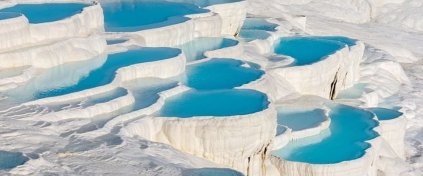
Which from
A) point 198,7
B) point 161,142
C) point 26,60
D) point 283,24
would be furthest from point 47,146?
point 283,24

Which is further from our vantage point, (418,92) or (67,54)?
(418,92)

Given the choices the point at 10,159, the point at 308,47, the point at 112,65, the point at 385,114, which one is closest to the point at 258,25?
the point at 308,47

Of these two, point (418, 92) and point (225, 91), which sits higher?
point (225, 91)

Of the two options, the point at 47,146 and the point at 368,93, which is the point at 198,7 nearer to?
the point at 368,93

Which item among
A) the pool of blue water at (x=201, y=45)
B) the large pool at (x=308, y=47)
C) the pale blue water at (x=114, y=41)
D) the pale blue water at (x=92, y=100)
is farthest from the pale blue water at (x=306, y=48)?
the pale blue water at (x=92, y=100)

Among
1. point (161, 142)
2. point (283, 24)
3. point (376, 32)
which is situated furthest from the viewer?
point (376, 32)

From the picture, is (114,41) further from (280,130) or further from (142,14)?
(280,130)

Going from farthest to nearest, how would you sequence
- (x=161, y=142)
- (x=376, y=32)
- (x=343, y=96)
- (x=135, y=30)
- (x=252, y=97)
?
(x=376, y=32) < (x=343, y=96) < (x=135, y=30) < (x=252, y=97) < (x=161, y=142)
